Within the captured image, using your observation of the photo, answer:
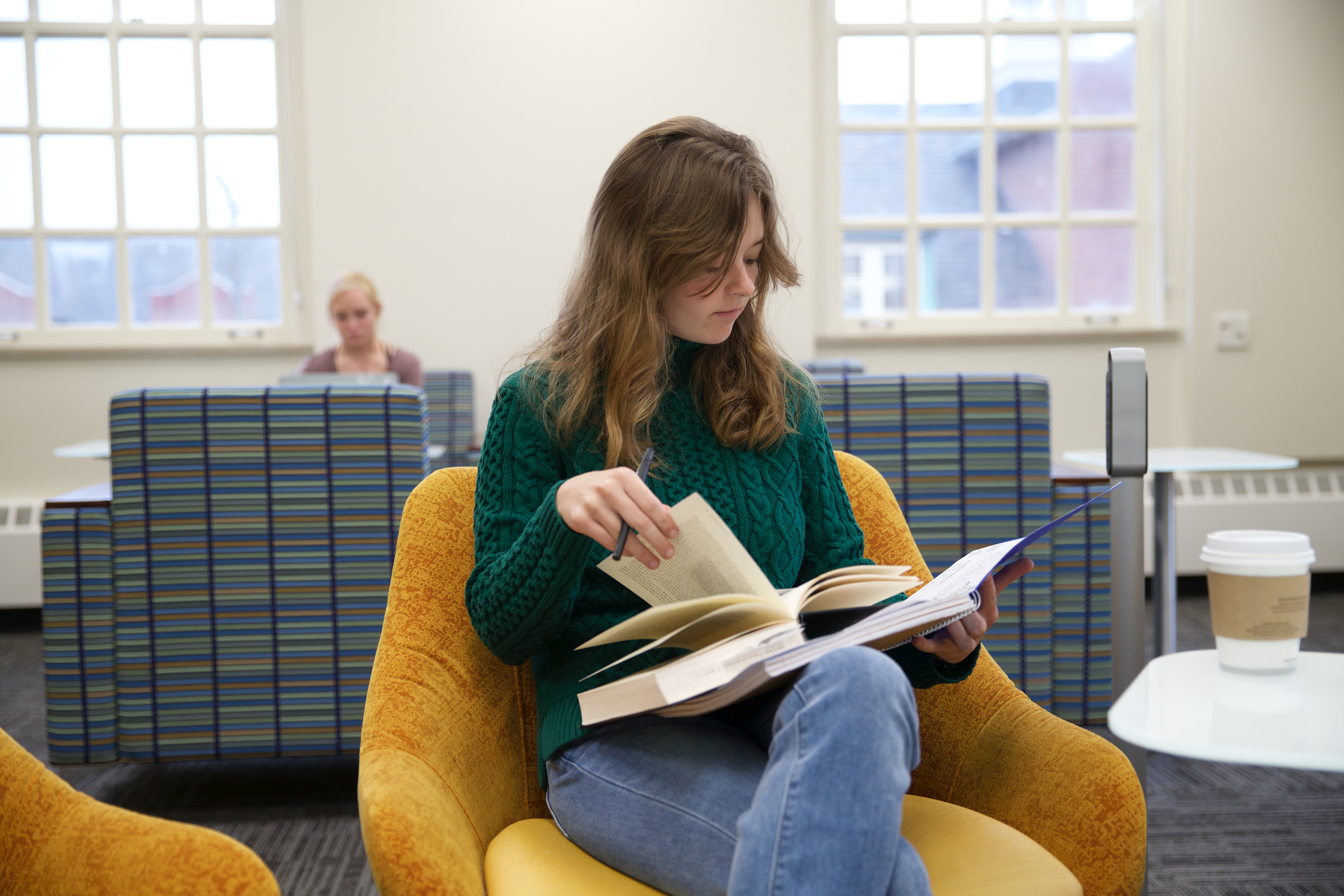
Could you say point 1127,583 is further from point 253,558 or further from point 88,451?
point 88,451

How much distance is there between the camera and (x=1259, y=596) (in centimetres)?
83

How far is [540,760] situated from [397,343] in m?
3.27

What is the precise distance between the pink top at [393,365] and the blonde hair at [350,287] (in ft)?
0.55

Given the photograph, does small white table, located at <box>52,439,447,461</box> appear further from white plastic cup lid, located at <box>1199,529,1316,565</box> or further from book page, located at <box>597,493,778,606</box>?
white plastic cup lid, located at <box>1199,529,1316,565</box>

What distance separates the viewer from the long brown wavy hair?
1.05 metres

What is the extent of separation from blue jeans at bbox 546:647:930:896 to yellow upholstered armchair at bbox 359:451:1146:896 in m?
0.06

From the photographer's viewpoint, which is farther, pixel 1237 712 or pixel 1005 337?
pixel 1005 337

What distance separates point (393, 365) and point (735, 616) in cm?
308

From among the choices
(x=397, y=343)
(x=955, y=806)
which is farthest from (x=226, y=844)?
(x=397, y=343)

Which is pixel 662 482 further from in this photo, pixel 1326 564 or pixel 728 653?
pixel 1326 564

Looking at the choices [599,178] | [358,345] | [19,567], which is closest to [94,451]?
Result: [358,345]

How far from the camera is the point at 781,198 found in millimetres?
1796

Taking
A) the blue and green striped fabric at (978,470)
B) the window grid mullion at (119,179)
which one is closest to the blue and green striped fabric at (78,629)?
the blue and green striped fabric at (978,470)

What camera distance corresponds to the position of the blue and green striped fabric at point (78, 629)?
1.88m
